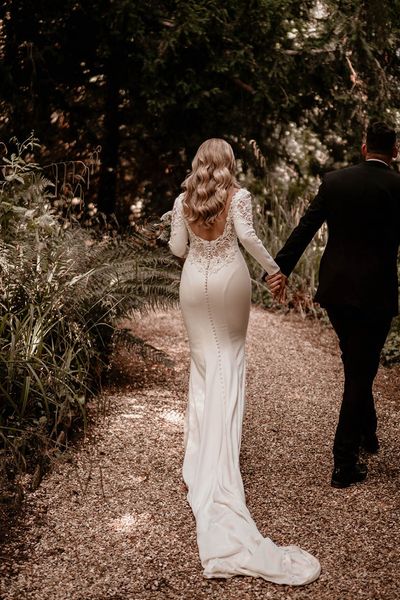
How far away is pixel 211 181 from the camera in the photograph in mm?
4062

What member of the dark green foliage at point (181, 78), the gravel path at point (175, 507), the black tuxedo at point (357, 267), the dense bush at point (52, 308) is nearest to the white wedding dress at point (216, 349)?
the gravel path at point (175, 507)

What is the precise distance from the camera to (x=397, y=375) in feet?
21.7

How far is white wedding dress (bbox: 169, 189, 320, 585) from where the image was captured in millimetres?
3920

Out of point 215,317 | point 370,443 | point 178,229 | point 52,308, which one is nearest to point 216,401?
point 215,317

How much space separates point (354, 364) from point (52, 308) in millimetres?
1991

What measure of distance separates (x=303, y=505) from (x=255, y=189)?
6409mm

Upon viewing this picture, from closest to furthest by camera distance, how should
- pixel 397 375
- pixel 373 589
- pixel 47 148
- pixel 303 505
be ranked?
pixel 373 589, pixel 303 505, pixel 397 375, pixel 47 148

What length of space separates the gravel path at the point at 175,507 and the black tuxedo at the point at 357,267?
0.43 m

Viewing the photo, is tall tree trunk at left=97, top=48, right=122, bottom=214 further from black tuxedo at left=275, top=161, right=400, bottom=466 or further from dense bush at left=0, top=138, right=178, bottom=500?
black tuxedo at left=275, top=161, right=400, bottom=466

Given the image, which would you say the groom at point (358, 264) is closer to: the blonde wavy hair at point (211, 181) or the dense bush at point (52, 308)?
the blonde wavy hair at point (211, 181)

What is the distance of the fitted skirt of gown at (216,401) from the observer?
368 cm

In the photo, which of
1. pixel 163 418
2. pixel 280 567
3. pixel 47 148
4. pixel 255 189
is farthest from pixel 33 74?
pixel 280 567

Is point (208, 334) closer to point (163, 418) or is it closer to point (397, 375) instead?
point (163, 418)

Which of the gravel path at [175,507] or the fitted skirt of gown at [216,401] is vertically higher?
the fitted skirt of gown at [216,401]
